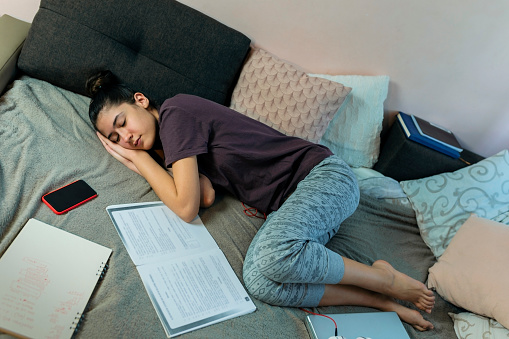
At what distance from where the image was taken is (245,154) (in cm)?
146

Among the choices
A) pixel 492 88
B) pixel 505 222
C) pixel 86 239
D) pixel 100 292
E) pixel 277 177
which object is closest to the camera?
pixel 100 292

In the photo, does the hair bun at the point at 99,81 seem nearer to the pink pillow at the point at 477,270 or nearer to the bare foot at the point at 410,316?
the bare foot at the point at 410,316

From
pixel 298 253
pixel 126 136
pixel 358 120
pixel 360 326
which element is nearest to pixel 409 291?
pixel 360 326

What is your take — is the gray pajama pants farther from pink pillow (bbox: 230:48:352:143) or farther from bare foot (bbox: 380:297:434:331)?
pink pillow (bbox: 230:48:352:143)

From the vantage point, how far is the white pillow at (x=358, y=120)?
192 cm

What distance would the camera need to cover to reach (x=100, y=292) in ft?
3.47

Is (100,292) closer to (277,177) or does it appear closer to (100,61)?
(277,177)

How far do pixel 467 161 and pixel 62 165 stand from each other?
1.93 m

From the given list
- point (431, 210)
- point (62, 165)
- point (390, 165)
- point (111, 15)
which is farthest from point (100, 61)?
point (431, 210)

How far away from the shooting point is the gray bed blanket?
1.06 m

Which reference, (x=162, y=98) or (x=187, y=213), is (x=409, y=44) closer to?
(x=162, y=98)

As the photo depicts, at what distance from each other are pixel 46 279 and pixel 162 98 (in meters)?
1.01

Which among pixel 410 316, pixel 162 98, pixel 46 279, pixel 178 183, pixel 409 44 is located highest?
pixel 409 44

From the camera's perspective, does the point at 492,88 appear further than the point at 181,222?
Yes
